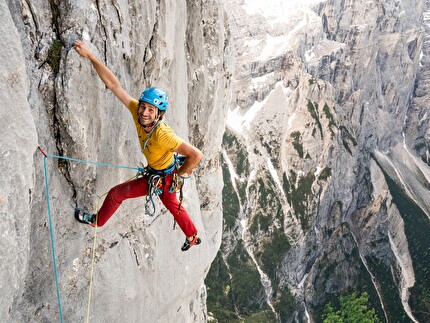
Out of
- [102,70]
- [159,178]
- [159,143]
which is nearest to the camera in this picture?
[159,143]

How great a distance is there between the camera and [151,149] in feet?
26.6

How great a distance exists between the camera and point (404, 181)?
19025 centimetres

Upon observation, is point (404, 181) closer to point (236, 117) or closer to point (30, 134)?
point (236, 117)

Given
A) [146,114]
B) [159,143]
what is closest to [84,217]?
[159,143]

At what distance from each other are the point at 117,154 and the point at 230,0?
569 feet

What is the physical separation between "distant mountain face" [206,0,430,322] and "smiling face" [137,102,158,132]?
117266 mm

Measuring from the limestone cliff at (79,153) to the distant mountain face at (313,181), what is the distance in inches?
4413

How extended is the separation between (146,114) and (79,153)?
78.9 inches

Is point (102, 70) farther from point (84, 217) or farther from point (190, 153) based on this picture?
point (84, 217)

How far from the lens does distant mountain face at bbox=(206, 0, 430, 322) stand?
134 metres

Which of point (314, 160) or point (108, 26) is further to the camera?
point (314, 160)

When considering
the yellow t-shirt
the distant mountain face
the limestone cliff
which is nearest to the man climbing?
the yellow t-shirt

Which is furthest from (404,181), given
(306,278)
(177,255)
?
(177,255)

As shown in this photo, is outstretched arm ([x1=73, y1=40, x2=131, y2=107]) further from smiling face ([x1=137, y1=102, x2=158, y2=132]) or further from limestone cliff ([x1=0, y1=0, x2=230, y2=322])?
smiling face ([x1=137, y1=102, x2=158, y2=132])
